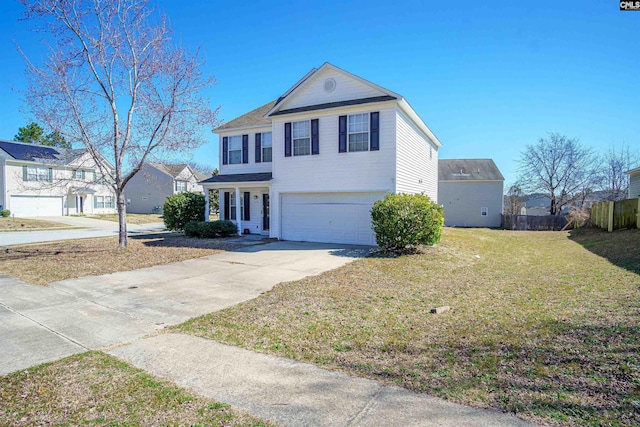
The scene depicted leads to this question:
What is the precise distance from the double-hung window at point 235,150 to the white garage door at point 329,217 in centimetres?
445

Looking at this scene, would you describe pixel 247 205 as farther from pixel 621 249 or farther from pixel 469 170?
pixel 469 170

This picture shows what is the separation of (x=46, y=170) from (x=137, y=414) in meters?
43.1

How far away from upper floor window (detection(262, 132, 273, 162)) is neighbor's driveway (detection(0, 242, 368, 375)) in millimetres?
7663

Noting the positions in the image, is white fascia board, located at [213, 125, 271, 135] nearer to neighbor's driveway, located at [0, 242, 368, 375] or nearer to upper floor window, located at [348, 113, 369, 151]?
upper floor window, located at [348, 113, 369, 151]

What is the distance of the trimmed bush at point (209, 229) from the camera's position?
1709cm

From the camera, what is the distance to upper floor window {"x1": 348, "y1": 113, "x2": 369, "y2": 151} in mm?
14459

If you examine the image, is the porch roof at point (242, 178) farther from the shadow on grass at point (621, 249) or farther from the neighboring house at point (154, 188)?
the neighboring house at point (154, 188)

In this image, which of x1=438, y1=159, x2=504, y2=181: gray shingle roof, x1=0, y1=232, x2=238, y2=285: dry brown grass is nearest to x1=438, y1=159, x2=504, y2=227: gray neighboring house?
x1=438, y1=159, x2=504, y2=181: gray shingle roof

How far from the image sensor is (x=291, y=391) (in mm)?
3508

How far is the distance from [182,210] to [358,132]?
10906mm

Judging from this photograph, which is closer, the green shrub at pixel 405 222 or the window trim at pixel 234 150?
the green shrub at pixel 405 222

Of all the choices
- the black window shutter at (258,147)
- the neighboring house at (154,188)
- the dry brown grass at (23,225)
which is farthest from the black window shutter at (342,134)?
the neighboring house at (154,188)

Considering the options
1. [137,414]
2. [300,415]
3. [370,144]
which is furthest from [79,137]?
[300,415]

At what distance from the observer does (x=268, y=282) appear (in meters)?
8.53
